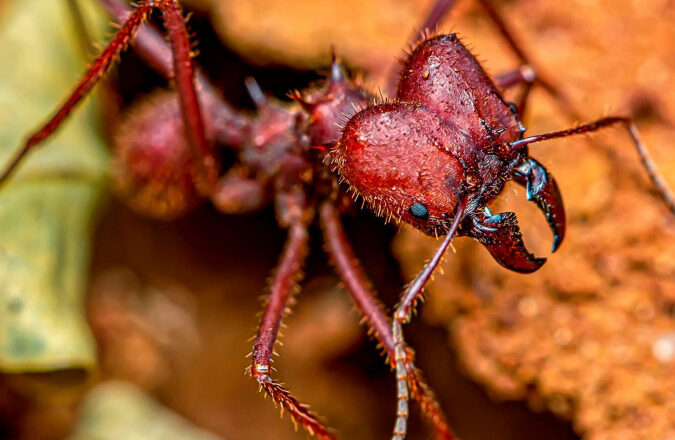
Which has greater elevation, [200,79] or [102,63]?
[200,79]

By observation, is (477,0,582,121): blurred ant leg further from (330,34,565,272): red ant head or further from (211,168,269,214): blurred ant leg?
(211,168,269,214): blurred ant leg

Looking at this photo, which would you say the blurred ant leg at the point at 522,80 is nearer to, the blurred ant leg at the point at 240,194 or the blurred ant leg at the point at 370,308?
the blurred ant leg at the point at 370,308

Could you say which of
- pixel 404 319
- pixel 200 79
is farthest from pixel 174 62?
pixel 404 319

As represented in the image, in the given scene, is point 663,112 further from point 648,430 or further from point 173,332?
point 173,332

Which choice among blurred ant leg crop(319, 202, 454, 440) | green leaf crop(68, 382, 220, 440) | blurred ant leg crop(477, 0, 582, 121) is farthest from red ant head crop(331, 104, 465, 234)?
green leaf crop(68, 382, 220, 440)

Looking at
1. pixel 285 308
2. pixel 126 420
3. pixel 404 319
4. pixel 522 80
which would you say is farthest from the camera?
pixel 126 420

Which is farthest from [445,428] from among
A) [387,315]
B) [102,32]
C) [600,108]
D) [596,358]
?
[102,32]

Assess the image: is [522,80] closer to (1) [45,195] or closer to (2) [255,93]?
(2) [255,93]
